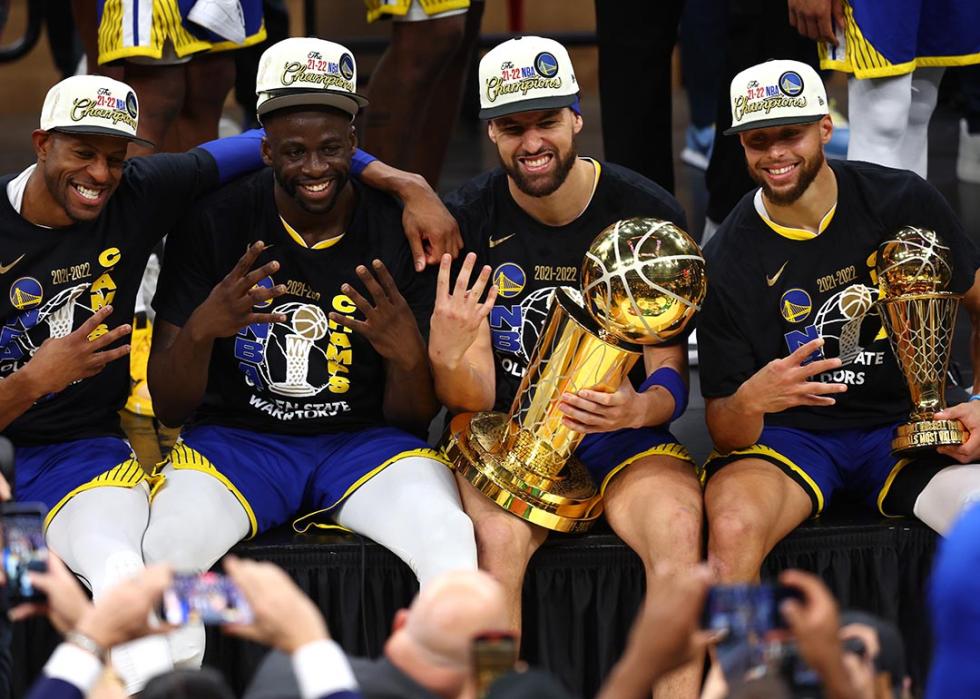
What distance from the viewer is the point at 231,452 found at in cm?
394

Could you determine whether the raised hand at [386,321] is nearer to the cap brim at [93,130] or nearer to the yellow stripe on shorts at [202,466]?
the yellow stripe on shorts at [202,466]

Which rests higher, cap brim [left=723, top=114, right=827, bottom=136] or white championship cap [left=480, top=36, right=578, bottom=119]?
white championship cap [left=480, top=36, right=578, bottom=119]

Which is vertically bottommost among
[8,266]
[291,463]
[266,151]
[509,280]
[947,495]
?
[947,495]

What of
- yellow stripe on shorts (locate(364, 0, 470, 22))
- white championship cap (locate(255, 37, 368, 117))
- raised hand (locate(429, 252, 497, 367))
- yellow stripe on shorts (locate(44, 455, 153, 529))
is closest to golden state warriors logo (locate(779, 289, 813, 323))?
raised hand (locate(429, 252, 497, 367))

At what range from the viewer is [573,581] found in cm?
383

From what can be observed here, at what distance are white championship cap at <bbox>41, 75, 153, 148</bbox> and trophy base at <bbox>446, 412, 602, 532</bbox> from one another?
1.04 m

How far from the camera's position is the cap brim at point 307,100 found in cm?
389

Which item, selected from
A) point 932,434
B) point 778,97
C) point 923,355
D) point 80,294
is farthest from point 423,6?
point 932,434

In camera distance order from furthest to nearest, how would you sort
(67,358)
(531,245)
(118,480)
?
(531,245) → (118,480) → (67,358)

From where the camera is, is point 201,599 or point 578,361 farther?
point 578,361

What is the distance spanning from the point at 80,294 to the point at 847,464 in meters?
1.82

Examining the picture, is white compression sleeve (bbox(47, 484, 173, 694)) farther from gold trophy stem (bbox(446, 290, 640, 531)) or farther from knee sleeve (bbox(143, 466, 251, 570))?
gold trophy stem (bbox(446, 290, 640, 531))

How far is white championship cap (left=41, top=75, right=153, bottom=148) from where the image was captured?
378cm

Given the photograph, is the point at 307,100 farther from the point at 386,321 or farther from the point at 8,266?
the point at 8,266
